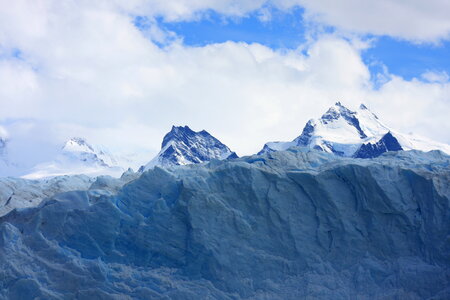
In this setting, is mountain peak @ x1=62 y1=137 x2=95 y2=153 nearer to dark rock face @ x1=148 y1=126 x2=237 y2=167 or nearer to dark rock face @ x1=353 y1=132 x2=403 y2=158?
dark rock face @ x1=148 y1=126 x2=237 y2=167

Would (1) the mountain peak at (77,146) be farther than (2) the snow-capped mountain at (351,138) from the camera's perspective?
Yes

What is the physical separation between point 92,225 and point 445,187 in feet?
60.2

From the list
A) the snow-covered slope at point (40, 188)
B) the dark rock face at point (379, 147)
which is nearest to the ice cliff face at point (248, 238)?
the snow-covered slope at point (40, 188)

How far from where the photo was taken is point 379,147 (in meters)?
95.4

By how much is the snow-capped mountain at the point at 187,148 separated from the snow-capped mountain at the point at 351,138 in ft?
53.4

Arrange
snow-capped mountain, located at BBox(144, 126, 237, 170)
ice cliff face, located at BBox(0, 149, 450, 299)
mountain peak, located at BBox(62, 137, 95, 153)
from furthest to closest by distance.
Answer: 1. mountain peak, located at BBox(62, 137, 95, 153)
2. snow-capped mountain, located at BBox(144, 126, 237, 170)
3. ice cliff face, located at BBox(0, 149, 450, 299)

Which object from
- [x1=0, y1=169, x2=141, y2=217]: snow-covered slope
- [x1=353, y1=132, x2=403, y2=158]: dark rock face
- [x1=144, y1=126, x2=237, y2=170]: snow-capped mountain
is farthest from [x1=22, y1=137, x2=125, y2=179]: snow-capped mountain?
[x1=0, y1=169, x2=141, y2=217]: snow-covered slope

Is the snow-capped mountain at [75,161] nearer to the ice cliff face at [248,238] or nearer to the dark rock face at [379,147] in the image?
the dark rock face at [379,147]

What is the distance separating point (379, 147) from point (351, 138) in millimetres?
13456

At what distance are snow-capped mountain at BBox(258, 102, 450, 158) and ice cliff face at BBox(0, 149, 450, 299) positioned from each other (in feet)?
173

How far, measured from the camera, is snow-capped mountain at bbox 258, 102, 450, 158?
96.1 meters

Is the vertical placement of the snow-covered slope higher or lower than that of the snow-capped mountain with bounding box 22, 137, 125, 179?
lower

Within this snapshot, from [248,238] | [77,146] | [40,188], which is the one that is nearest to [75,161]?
[77,146]

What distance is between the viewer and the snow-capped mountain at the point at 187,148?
118 meters
